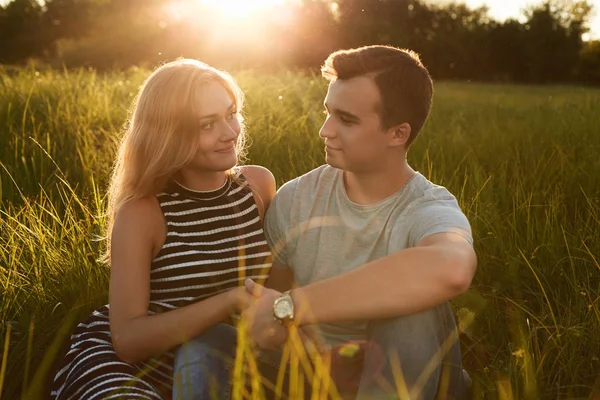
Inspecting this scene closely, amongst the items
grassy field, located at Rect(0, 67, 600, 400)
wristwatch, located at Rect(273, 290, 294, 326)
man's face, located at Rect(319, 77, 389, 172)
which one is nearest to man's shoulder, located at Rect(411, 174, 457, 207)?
man's face, located at Rect(319, 77, 389, 172)

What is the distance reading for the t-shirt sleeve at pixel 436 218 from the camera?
2.31 metres

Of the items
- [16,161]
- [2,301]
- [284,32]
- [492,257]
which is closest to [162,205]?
[2,301]

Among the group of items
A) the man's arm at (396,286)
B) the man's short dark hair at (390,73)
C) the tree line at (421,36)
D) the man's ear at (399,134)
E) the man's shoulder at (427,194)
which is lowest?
the tree line at (421,36)

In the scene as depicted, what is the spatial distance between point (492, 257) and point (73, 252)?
A: 6.92 ft

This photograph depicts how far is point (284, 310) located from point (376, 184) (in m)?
0.72

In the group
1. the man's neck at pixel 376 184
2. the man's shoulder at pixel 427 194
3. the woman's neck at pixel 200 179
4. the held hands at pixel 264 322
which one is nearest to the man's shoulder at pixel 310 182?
the man's neck at pixel 376 184

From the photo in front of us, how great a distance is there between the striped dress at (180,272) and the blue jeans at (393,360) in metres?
0.24

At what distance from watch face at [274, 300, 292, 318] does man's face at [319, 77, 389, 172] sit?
2.19 feet

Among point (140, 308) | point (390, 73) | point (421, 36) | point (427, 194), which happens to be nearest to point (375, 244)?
→ point (427, 194)

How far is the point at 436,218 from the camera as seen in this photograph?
2.34m

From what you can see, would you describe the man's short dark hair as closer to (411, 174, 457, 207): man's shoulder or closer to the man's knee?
(411, 174, 457, 207): man's shoulder

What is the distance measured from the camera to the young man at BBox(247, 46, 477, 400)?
2.14m

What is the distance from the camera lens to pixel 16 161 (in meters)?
4.59

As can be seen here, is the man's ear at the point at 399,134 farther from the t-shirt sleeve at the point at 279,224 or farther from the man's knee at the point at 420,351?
the man's knee at the point at 420,351
